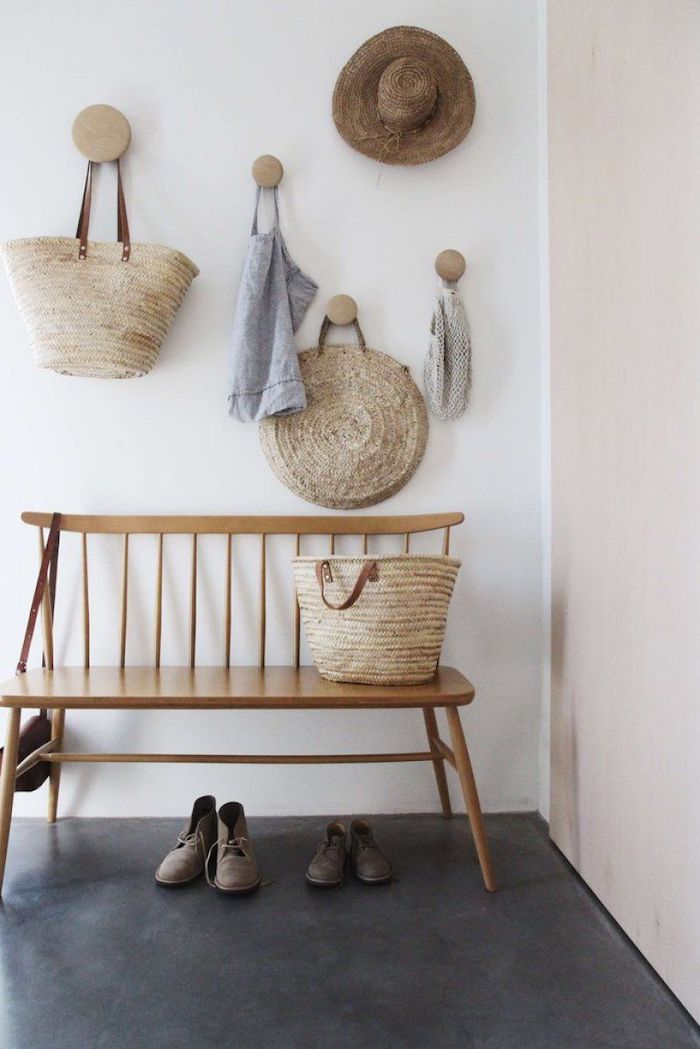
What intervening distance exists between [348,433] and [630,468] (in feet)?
2.76

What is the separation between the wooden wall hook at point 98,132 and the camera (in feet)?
6.89

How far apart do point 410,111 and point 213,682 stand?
58.6 inches

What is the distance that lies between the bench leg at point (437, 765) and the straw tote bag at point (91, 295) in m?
1.15

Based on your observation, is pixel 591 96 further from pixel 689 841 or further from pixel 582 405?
pixel 689 841

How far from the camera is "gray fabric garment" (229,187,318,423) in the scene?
2045 millimetres

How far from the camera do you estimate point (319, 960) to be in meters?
1.44

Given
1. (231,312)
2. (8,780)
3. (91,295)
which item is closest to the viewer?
(8,780)

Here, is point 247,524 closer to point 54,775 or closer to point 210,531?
point 210,531

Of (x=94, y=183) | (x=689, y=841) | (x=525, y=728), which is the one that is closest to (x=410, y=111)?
(x=94, y=183)

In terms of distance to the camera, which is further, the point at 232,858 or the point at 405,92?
the point at 405,92

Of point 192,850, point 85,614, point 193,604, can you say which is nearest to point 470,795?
point 192,850

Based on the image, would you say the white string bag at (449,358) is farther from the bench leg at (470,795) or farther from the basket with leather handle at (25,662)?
the basket with leather handle at (25,662)

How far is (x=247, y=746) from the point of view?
215cm

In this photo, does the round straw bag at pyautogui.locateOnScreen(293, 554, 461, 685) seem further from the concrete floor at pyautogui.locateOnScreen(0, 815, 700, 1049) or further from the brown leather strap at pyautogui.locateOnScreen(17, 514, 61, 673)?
the brown leather strap at pyautogui.locateOnScreen(17, 514, 61, 673)
